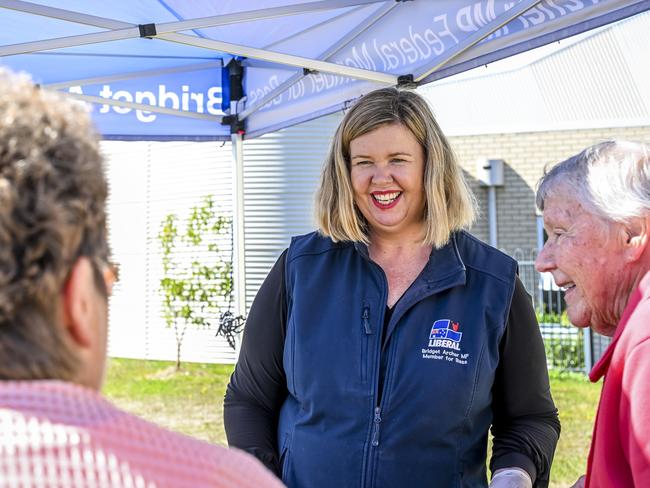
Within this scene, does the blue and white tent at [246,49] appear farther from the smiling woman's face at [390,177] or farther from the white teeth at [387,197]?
the white teeth at [387,197]

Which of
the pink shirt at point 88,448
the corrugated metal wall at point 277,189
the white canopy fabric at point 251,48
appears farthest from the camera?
the corrugated metal wall at point 277,189

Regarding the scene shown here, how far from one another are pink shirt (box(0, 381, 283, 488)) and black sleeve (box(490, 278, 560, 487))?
5.56 feet

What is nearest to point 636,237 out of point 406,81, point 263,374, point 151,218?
point 263,374

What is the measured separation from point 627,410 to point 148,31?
304cm

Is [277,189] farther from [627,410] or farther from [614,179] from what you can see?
[627,410]

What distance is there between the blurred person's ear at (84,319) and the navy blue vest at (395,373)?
57.9 inches

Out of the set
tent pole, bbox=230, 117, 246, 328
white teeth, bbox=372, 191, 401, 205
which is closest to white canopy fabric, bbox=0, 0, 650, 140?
tent pole, bbox=230, 117, 246, 328

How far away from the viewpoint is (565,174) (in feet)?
Result: 6.59

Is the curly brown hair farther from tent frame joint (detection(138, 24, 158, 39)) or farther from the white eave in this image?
the white eave

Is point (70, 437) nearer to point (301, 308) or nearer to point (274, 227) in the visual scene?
point (301, 308)

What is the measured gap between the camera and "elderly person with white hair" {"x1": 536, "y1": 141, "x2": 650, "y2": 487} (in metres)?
1.61

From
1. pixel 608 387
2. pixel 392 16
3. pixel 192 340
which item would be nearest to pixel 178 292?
pixel 192 340

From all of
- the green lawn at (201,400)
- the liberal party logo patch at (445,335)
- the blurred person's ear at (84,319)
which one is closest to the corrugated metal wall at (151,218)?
the green lawn at (201,400)

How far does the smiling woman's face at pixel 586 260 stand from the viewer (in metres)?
1.91
